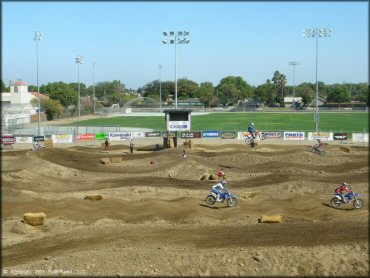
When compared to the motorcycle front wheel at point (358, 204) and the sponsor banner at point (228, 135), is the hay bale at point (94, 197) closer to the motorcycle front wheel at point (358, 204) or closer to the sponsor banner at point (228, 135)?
the motorcycle front wheel at point (358, 204)

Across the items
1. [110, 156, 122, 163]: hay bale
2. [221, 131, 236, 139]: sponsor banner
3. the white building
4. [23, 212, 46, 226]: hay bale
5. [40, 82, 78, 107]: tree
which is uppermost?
[40, 82, 78, 107]: tree

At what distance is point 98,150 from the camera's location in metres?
52.8

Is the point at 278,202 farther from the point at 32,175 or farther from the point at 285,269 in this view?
the point at 32,175

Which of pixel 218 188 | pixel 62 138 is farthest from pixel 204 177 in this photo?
pixel 62 138

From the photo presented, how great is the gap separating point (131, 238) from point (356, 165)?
25.0 metres

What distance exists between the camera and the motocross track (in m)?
15.4

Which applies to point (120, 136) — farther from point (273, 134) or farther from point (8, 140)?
point (273, 134)

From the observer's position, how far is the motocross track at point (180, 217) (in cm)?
1541

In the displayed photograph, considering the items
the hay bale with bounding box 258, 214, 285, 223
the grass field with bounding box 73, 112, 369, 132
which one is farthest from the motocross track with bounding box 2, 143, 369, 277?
the grass field with bounding box 73, 112, 369, 132

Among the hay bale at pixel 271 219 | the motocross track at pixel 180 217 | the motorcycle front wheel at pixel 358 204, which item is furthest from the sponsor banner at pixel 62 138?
the motorcycle front wheel at pixel 358 204

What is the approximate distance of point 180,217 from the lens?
79.0 feet

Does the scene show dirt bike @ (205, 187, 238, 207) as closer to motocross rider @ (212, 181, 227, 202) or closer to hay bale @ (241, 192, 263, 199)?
motocross rider @ (212, 181, 227, 202)

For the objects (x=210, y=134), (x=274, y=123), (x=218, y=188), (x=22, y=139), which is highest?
(x=274, y=123)

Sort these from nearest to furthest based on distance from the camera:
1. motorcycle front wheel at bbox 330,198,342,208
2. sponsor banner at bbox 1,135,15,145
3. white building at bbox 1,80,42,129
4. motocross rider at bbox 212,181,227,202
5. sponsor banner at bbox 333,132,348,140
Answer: motorcycle front wheel at bbox 330,198,342,208 < motocross rider at bbox 212,181,227,202 < sponsor banner at bbox 1,135,15,145 < sponsor banner at bbox 333,132,348,140 < white building at bbox 1,80,42,129
